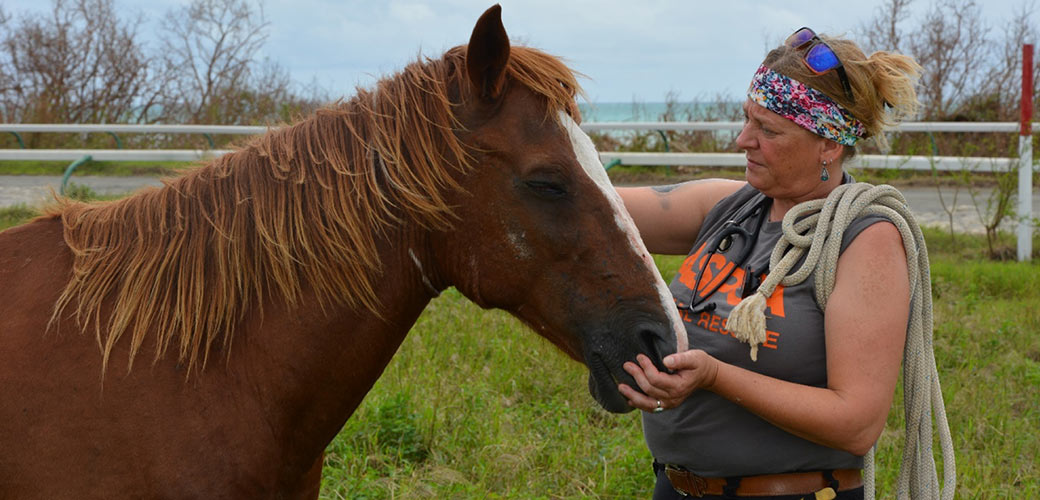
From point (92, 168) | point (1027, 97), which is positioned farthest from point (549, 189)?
point (92, 168)

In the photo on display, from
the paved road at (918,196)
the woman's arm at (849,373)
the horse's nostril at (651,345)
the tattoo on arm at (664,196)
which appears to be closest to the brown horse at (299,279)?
the horse's nostril at (651,345)

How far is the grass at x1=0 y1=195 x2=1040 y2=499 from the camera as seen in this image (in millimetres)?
3918

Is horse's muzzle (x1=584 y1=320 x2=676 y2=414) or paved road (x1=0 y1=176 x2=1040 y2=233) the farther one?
paved road (x1=0 y1=176 x2=1040 y2=233)

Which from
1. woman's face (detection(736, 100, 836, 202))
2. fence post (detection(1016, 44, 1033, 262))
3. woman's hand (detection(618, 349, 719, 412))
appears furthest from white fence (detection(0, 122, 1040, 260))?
woman's hand (detection(618, 349, 719, 412))

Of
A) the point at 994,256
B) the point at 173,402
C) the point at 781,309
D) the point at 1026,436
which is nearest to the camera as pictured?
the point at 173,402

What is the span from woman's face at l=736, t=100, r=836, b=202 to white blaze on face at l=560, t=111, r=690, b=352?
0.50 metres

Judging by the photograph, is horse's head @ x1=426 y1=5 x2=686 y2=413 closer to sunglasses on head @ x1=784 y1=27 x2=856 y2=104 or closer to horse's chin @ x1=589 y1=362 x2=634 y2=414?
horse's chin @ x1=589 y1=362 x2=634 y2=414

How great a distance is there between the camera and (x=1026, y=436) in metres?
4.39

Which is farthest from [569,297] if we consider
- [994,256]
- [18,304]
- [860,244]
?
[994,256]

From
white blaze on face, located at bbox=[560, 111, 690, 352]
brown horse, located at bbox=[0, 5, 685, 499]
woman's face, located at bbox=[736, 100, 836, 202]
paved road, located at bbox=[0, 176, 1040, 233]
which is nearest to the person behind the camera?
brown horse, located at bbox=[0, 5, 685, 499]

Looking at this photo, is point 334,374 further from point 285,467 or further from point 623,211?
point 623,211

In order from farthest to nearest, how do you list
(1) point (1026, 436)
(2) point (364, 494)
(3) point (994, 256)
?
1. (3) point (994, 256)
2. (1) point (1026, 436)
3. (2) point (364, 494)

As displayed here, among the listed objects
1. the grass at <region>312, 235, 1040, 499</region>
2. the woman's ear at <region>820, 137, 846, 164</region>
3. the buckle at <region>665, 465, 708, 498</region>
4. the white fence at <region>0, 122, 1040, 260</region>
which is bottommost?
the grass at <region>312, 235, 1040, 499</region>

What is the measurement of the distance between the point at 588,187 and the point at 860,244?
755mm
